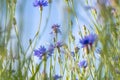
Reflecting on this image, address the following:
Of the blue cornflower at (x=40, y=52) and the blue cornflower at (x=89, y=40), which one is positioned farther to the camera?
the blue cornflower at (x=40, y=52)

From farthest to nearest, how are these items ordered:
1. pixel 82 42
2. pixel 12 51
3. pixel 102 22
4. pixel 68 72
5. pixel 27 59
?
1. pixel 68 72
2. pixel 82 42
3. pixel 27 59
4. pixel 12 51
5. pixel 102 22

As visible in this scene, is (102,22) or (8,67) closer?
(102,22)

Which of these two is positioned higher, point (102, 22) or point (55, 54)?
point (55, 54)

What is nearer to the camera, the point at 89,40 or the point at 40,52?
the point at 89,40

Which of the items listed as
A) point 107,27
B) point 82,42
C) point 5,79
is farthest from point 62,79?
point 107,27

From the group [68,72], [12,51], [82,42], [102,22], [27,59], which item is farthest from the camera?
[68,72]

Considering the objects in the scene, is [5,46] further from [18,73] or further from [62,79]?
[62,79]

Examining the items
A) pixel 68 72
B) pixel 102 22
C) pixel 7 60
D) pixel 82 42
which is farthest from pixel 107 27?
pixel 68 72

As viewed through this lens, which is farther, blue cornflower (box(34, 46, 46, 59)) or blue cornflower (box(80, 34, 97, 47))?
blue cornflower (box(34, 46, 46, 59))

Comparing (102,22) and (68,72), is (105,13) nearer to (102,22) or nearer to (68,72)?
(102,22)
